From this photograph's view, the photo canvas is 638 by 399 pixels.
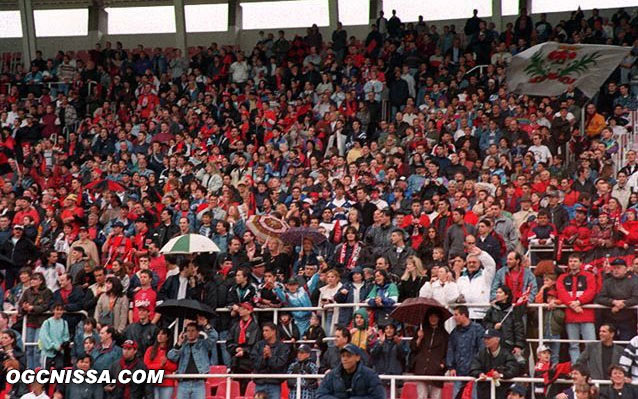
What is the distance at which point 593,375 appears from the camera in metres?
14.7

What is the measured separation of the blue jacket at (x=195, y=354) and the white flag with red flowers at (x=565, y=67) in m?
10.9

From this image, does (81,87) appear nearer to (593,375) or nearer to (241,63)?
(241,63)

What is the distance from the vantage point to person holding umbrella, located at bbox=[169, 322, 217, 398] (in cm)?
1611

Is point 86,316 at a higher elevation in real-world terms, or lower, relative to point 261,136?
lower

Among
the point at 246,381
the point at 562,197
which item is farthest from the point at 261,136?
the point at 246,381

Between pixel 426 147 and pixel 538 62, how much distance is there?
10.5 ft

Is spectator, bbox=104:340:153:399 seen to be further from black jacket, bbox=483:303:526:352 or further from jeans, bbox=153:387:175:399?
black jacket, bbox=483:303:526:352

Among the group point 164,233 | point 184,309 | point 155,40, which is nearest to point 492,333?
point 184,309

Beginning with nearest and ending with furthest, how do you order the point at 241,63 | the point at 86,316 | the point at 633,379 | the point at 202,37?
the point at 633,379 → the point at 86,316 → the point at 241,63 → the point at 202,37

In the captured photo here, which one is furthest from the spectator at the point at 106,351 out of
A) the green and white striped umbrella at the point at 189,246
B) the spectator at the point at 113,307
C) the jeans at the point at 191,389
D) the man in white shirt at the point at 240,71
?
the man in white shirt at the point at 240,71

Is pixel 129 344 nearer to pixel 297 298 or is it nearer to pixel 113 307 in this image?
pixel 113 307

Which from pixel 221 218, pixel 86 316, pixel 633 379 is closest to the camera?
pixel 633 379

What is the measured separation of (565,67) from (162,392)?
12.0 meters

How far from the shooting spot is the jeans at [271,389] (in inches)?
622
